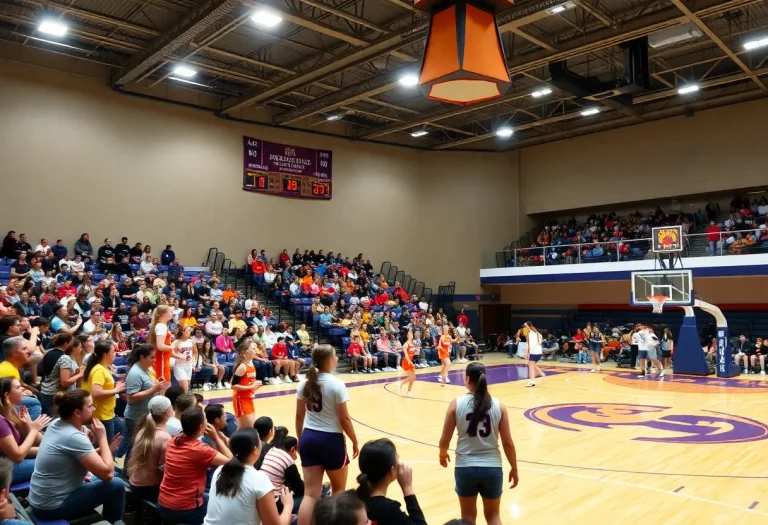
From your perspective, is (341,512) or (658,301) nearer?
(341,512)

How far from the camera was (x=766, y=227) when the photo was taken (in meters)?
18.3

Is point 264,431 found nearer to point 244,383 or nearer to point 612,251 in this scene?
point 244,383

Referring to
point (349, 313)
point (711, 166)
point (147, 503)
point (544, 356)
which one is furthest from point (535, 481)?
point (711, 166)

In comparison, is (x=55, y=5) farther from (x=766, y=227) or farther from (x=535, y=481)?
(x=766, y=227)

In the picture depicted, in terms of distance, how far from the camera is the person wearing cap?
13.8ft

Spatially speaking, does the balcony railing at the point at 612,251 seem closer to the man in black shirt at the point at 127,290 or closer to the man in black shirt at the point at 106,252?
the man in black shirt at the point at 127,290

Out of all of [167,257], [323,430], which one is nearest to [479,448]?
[323,430]

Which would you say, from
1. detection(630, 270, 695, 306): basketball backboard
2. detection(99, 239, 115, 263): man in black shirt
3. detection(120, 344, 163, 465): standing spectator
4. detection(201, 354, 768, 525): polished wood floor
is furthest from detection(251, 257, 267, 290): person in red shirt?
detection(120, 344, 163, 465): standing spectator

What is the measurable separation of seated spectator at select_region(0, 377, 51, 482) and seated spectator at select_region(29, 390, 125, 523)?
289 millimetres

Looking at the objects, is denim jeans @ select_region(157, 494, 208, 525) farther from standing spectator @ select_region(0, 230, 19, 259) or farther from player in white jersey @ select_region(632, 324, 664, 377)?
player in white jersey @ select_region(632, 324, 664, 377)

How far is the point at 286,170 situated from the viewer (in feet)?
70.8

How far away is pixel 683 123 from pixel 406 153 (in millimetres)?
10234

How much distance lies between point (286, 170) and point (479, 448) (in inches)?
735

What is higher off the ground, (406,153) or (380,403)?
(406,153)
